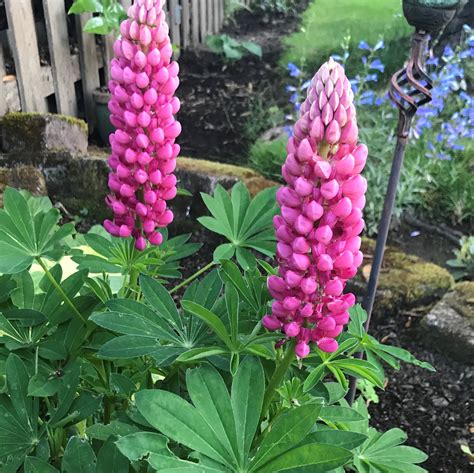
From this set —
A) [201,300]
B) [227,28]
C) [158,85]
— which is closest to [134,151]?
[158,85]

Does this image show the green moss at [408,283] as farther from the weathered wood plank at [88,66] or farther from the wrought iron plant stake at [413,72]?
the weathered wood plank at [88,66]

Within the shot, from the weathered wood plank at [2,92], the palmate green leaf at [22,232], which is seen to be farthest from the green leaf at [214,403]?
the weathered wood plank at [2,92]

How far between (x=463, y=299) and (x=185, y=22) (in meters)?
4.35

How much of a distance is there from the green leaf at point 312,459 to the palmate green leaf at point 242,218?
25.4 inches

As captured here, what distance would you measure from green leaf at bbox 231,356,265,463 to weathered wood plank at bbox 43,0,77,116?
11.0 ft

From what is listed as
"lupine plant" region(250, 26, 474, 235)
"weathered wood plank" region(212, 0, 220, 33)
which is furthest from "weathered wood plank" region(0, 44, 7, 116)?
"weathered wood plank" region(212, 0, 220, 33)

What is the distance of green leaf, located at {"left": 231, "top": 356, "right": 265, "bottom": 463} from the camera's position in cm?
113

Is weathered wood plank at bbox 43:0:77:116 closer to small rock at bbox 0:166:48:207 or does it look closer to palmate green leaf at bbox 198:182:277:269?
small rock at bbox 0:166:48:207

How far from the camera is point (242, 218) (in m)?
1.73

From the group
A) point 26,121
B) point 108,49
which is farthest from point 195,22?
point 26,121

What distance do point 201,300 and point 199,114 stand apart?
436cm

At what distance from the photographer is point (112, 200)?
1532 millimetres

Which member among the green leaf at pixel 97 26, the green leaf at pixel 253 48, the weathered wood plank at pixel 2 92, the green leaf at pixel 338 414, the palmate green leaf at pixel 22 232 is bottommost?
the green leaf at pixel 253 48

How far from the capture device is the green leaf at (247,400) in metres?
1.13
